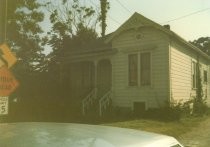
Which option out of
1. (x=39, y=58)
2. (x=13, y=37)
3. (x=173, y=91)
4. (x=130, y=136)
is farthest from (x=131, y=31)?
(x=130, y=136)

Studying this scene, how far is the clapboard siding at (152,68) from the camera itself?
21203 mm

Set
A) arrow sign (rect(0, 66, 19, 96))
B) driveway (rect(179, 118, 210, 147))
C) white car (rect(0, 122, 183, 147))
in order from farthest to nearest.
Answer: driveway (rect(179, 118, 210, 147)), arrow sign (rect(0, 66, 19, 96)), white car (rect(0, 122, 183, 147))

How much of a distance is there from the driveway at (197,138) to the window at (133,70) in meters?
5.93

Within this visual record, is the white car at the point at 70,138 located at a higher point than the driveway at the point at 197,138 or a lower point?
higher

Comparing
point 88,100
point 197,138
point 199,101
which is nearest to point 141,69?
point 88,100

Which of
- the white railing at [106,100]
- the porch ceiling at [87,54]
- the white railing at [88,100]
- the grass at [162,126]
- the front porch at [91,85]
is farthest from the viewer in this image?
the porch ceiling at [87,54]

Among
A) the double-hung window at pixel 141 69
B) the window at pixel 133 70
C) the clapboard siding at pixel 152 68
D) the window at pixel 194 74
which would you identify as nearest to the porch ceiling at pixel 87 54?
the clapboard siding at pixel 152 68

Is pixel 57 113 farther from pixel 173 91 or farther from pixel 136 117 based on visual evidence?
pixel 173 91

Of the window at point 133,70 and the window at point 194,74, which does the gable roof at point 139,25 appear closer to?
the window at point 133,70

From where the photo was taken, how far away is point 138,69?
72.1 ft

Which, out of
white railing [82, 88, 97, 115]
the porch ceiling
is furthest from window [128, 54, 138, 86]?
white railing [82, 88, 97, 115]

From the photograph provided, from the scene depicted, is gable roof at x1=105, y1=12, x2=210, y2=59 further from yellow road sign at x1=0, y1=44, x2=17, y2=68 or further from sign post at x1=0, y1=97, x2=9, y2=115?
sign post at x1=0, y1=97, x2=9, y2=115

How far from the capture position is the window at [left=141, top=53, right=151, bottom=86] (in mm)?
21781

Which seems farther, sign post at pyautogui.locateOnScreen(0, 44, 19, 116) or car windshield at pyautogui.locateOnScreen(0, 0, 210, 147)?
car windshield at pyautogui.locateOnScreen(0, 0, 210, 147)
